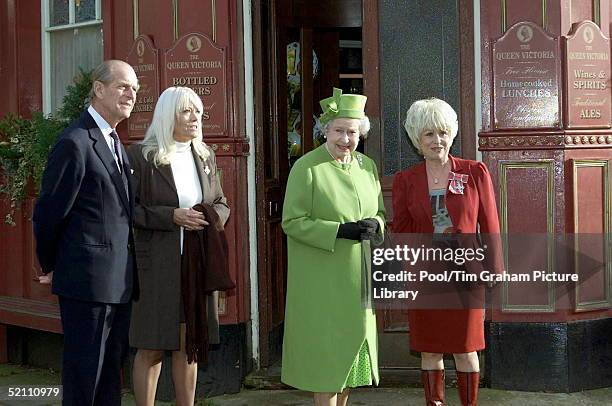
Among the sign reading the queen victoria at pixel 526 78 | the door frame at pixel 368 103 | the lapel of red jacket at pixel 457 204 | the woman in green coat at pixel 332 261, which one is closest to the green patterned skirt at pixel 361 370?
the woman in green coat at pixel 332 261

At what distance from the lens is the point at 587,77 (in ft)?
20.7

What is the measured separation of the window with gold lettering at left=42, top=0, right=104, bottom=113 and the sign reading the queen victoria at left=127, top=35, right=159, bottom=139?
867 mm

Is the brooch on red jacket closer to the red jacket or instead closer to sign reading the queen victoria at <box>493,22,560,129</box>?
the red jacket

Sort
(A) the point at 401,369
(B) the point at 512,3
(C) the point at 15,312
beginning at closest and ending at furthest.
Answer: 1. (B) the point at 512,3
2. (A) the point at 401,369
3. (C) the point at 15,312

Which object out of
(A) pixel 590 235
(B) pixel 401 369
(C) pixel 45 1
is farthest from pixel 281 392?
(C) pixel 45 1

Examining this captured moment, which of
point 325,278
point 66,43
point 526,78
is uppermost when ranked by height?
point 66,43

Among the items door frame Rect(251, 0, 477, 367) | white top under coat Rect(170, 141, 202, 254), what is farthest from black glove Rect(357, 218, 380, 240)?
door frame Rect(251, 0, 477, 367)

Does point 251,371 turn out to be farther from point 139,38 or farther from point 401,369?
point 139,38

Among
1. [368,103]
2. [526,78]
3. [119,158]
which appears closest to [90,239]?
[119,158]

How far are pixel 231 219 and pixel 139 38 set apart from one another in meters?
1.42

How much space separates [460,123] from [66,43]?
3.36 m

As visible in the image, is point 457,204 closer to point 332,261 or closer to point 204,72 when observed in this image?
point 332,261

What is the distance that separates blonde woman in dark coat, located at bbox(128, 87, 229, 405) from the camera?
522 centimetres

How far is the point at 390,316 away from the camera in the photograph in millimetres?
6730
